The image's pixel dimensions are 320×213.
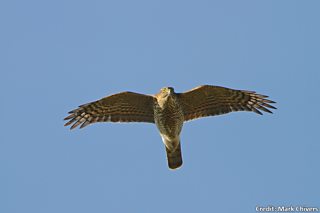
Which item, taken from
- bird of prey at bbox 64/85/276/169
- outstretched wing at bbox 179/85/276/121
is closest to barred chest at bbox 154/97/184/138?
bird of prey at bbox 64/85/276/169

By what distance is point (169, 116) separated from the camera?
11.8 metres

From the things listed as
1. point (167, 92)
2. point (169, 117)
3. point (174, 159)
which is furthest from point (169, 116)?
point (174, 159)

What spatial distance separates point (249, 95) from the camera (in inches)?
499

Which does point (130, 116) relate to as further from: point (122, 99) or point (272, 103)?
point (272, 103)

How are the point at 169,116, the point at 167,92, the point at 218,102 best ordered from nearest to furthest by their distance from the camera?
the point at 167,92 < the point at 169,116 < the point at 218,102

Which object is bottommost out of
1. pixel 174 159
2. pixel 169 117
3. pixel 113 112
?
pixel 174 159

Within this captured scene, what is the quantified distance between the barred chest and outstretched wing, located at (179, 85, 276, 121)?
1.22ft

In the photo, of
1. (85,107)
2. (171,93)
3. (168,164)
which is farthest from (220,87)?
(85,107)

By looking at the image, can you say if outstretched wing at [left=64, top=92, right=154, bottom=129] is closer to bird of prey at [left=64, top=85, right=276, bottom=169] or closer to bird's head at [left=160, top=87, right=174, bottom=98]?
bird of prey at [left=64, top=85, right=276, bottom=169]

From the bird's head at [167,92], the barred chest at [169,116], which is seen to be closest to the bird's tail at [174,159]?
the barred chest at [169,116]

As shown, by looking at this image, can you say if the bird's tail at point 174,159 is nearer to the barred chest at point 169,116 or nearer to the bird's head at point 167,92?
the barred chest at point 169,116

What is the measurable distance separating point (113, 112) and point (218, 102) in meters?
2.55

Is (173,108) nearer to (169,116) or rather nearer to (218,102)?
(169,116)

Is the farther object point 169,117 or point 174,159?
point 174,159
